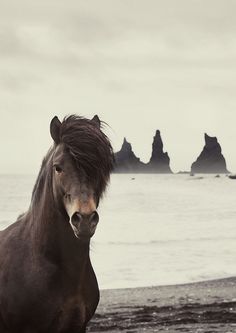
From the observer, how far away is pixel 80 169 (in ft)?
19.0

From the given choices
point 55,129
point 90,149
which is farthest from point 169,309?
point 90,149

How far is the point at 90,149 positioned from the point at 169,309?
→ 11413 millimetres

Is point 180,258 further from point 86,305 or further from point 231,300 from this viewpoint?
point 86,305

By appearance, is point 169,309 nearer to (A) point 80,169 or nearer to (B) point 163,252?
(A) point 80,169

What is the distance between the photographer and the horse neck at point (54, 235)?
6.17m

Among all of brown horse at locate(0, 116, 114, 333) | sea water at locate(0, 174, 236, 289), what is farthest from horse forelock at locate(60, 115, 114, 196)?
sea water at locate(0, 174, 236, 289)

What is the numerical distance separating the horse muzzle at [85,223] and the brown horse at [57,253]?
354 mm

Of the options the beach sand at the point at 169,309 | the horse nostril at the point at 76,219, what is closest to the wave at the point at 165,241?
the beach sand at the point at 169,309

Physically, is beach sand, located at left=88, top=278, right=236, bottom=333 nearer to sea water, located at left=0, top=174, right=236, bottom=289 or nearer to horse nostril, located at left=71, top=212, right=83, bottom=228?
sea water, located at left=0, top=174, right=236, bottom=289

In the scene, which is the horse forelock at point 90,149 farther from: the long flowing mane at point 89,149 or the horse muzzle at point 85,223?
the horse muzzle at point 85,223

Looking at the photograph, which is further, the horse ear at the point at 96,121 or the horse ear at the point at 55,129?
the horse ear at the point at 96,121

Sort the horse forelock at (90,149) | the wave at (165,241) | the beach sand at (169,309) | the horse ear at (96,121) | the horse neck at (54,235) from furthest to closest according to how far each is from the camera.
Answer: the wave at (165,241) < the beach sand at (169,309) < the horse ear at (96,121) < the horse neck at (54,235) < the horse forelock at (90,149)

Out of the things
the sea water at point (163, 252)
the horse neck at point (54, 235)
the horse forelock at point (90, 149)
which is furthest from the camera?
the sea water at point (163, 252)

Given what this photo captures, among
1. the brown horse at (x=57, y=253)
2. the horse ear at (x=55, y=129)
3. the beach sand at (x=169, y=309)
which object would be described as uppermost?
the horse ear at (x=55, y=129)
